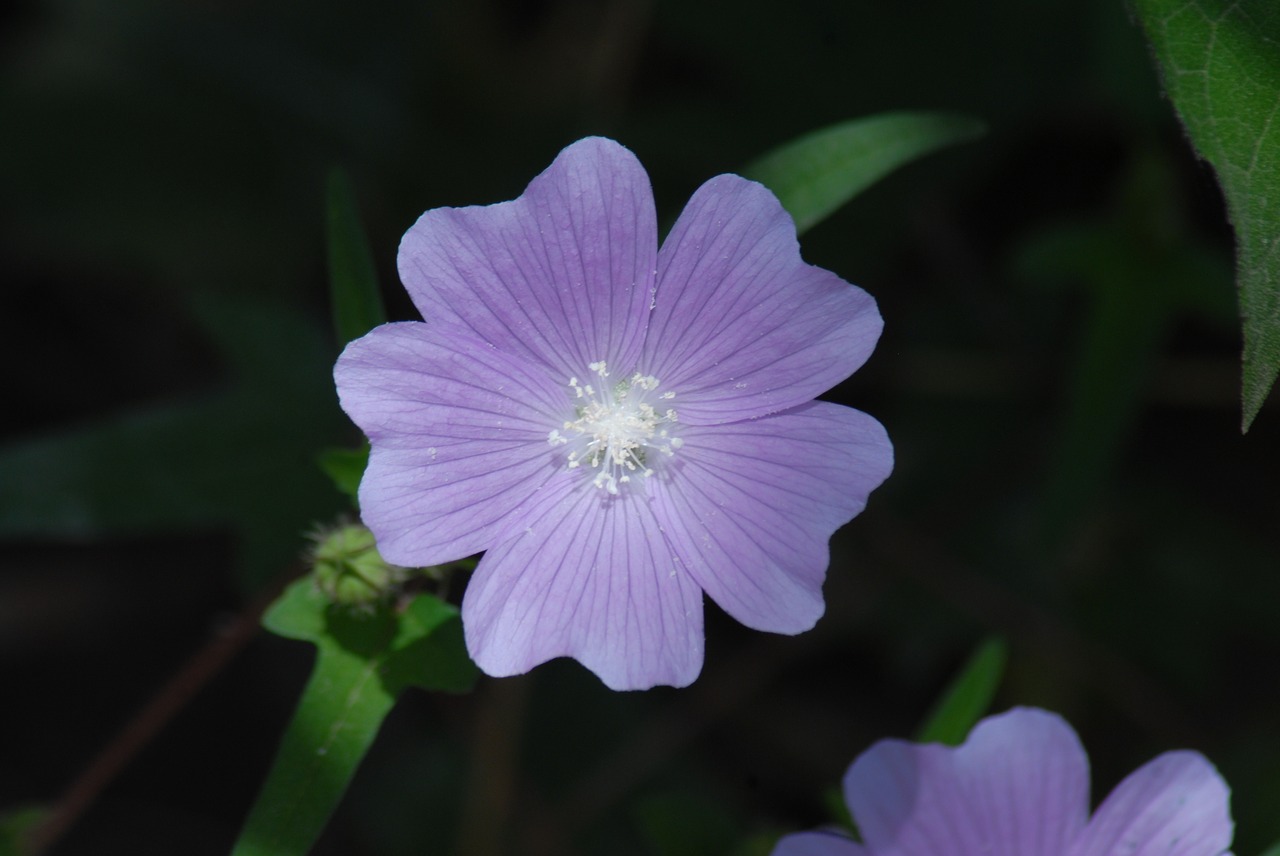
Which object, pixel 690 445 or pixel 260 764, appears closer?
pixel 690 445

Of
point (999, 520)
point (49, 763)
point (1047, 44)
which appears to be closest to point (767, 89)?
point (1047, 44)

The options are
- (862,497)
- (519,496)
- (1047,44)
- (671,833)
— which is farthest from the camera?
(1047,44)

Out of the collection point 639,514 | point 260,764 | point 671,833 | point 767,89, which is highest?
point 767,89

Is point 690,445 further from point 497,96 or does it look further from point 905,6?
point 497,96

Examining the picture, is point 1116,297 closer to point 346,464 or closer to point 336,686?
point 346,464

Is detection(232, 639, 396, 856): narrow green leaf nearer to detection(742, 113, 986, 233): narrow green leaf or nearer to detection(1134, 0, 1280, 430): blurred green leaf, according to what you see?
detection(742, 113, 986, 233): narrow green leaf

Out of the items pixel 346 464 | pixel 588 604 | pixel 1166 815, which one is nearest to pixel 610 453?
pixel 588 604

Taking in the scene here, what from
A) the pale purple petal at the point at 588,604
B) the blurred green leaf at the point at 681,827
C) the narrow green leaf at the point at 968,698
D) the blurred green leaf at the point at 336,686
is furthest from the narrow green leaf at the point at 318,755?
the narrow green leaf at the point at 968,698
